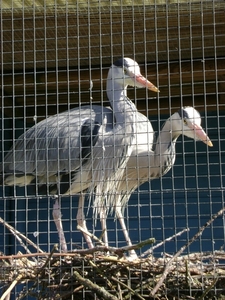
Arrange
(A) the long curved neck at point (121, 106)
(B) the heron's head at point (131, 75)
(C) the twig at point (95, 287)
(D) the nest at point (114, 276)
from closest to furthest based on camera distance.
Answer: (C) the twig at point (95, 287) → (D) the nest at point (114, 276) → (A) the long curved neck at point (121, 106) → (B) the heron's head at point (131, 75)

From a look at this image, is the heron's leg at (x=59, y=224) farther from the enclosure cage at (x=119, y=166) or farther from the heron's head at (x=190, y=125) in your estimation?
the heron's head at (x=190, y=125)

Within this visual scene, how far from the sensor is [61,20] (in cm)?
326

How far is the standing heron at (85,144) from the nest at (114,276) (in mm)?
561

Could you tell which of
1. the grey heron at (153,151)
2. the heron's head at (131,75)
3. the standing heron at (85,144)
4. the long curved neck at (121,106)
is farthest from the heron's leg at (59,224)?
the heron's head at (131,75)

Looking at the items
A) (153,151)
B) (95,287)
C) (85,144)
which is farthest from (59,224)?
(95,287)

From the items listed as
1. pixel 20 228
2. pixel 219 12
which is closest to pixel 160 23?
pixel 219 12

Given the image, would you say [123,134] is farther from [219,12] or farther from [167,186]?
[167,186]

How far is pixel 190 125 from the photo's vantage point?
3348 millimetres

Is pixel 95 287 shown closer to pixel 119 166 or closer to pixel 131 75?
pixel 119 166

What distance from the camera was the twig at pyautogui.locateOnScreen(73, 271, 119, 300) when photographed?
92.5 inches

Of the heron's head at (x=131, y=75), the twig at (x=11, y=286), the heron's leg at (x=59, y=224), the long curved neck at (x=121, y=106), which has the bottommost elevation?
the twig at (x=11, y=286)

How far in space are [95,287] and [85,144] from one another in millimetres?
1027

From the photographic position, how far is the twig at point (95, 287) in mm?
2350

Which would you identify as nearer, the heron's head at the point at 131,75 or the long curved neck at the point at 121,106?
the long curved neck at the point at 121,106
